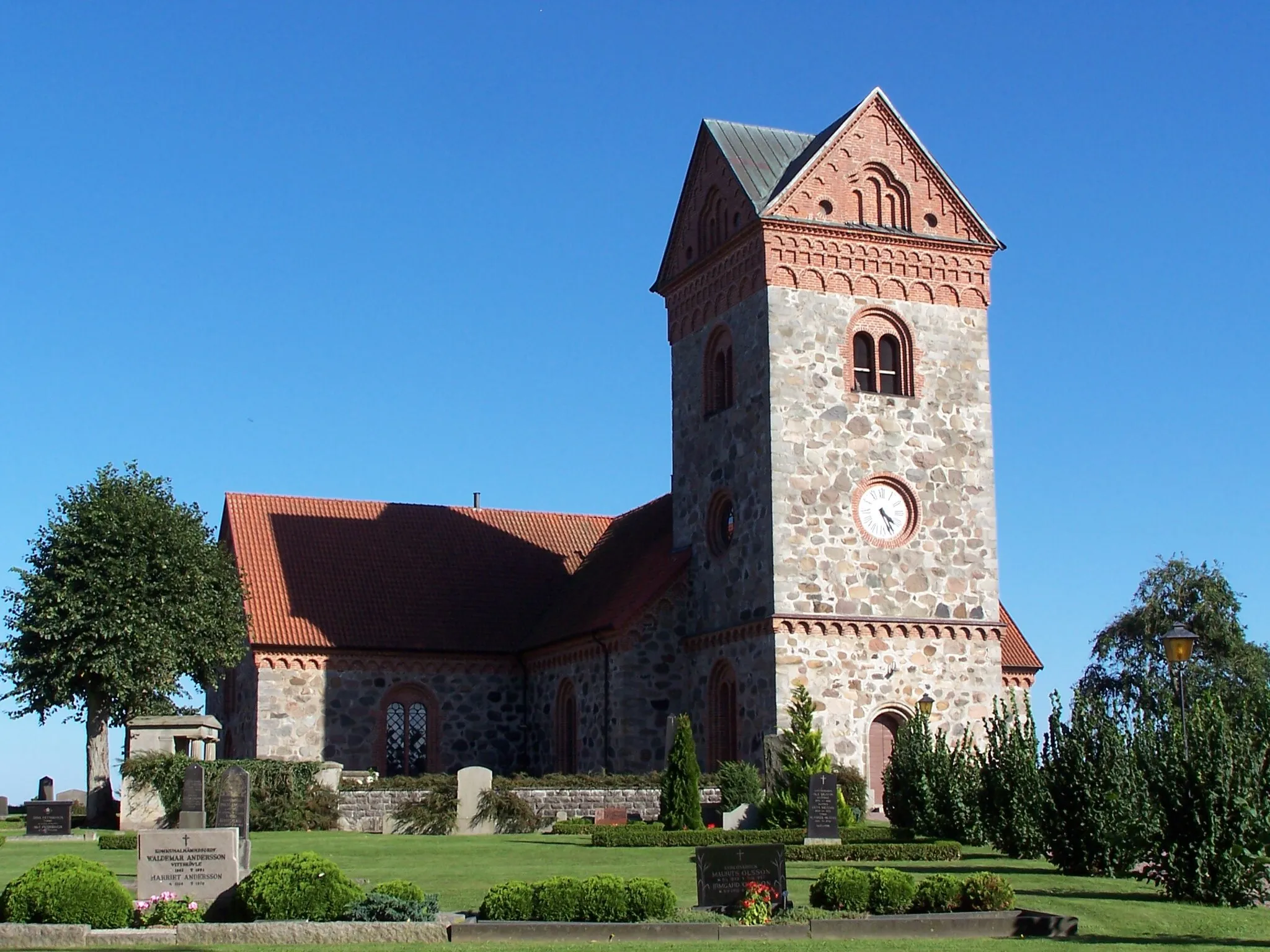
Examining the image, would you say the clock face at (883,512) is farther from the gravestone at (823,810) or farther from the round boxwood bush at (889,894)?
the round boxwood bush at (889,894)

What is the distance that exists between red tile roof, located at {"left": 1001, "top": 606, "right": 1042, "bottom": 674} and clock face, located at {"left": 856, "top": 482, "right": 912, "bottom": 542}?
293 inches

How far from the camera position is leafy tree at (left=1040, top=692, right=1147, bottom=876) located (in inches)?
919

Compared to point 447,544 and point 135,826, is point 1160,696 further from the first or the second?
point 447,544

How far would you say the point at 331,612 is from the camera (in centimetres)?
4441

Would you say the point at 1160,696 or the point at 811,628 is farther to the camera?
the point at 811,628

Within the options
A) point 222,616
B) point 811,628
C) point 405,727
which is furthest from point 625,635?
point 222,616

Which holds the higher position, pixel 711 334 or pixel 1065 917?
pixel 711 334

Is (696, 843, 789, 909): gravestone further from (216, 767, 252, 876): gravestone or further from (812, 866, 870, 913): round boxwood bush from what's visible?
(216, 767, 252, 876): gravestone

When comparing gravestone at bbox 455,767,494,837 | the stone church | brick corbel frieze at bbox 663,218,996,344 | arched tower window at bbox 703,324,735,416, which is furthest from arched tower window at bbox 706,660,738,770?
brick corbel frieze at bbox 663,218,996,344

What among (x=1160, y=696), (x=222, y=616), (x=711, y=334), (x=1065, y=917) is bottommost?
(x=1065, y=917)

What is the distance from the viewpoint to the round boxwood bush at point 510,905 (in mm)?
18359

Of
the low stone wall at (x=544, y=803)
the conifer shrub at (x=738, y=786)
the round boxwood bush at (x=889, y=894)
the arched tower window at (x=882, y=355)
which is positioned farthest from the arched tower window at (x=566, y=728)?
the round boxwood bush at (x=889, y=894)

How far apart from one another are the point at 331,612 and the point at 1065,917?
94.8 ft

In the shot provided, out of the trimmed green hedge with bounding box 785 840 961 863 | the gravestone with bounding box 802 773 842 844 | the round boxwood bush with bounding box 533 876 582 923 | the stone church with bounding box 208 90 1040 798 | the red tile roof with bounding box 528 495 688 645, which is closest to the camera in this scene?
the round boxwood bush with bounding box 533 876 582 923
